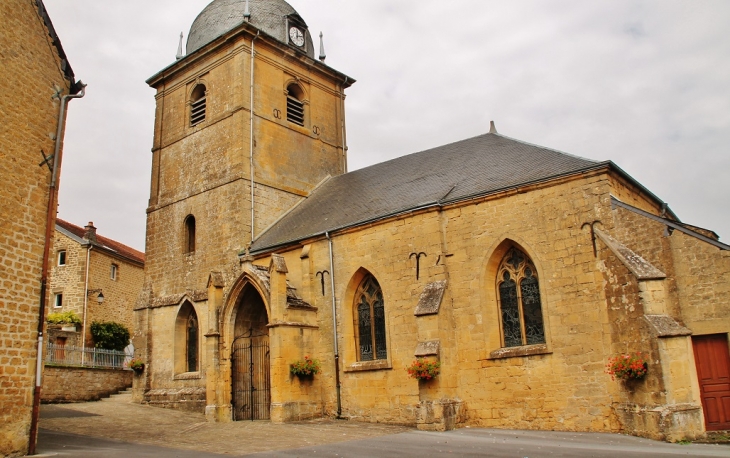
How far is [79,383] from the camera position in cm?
2014

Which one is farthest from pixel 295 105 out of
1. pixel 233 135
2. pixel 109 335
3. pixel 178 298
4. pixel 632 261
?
pixel 632 261

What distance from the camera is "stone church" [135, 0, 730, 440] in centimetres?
1212

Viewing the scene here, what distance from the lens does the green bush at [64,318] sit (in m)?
26.4

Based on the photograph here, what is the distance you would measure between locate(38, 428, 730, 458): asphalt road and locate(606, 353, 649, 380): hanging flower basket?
3.52ft

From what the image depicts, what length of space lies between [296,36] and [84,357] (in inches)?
555

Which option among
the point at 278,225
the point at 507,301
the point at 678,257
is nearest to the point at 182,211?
the point at 278,225

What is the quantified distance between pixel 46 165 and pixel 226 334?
7265mm

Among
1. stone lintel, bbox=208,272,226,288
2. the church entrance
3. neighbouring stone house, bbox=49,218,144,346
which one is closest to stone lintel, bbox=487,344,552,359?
the church entrance

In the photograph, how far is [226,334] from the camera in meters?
17.2

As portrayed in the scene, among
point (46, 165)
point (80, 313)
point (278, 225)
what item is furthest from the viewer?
point (80, 313)

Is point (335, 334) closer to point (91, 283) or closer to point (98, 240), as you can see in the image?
point (91, 283)

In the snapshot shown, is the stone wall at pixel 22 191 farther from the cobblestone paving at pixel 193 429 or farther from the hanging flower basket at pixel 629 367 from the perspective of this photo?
the hanging flower basket at pixel 629 367

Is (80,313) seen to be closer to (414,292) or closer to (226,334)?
(226,334)

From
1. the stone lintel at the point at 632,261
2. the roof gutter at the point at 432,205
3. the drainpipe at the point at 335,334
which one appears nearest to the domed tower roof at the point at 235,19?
the roof gutter at the point at 432,205
